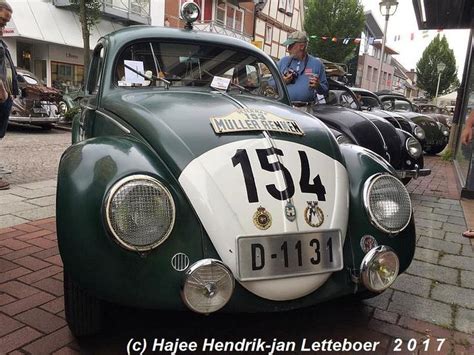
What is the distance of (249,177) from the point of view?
1978mm

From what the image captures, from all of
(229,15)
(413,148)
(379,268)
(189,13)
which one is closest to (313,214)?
(379,268)

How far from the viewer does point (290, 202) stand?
1.96m

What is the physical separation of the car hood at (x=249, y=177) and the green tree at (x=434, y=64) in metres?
43.4

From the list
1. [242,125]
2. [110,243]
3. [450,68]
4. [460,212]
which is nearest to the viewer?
[110,243]

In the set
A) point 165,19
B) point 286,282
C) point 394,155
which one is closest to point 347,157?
point 286,282

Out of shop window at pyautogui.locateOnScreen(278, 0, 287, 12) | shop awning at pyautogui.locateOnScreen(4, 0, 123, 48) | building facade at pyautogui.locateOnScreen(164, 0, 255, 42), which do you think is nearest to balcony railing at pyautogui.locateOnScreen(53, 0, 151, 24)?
shop awning at pyautogui.locateOnScreen(4, 0, 123, 48)

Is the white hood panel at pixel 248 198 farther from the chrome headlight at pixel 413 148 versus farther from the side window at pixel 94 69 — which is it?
the chrome headlight at pixel 413 148

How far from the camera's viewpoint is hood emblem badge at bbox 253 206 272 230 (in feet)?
6.18

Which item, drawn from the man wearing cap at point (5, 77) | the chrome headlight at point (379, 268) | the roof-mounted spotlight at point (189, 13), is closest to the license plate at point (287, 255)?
the chrome headlight at point (379, 268)

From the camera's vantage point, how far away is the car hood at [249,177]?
1.88 meters

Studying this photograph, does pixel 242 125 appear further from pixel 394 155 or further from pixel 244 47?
pixel 394 155

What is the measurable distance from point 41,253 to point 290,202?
2.16 m

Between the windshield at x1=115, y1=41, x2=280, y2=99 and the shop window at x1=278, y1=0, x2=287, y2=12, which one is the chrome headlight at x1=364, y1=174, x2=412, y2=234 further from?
the shop window at x1=278, y1=0, x2=287, y2=12

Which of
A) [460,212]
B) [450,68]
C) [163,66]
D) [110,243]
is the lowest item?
[460,212]
